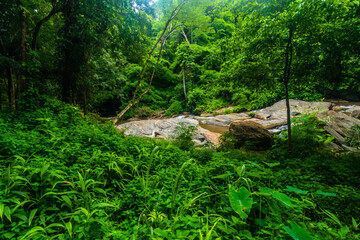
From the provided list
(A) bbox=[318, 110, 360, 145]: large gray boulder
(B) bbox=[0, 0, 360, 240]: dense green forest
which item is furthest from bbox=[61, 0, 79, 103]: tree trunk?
(A) bbox=[318, 110, 360, 145]: large gray boulder

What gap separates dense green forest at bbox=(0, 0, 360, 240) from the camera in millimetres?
1297

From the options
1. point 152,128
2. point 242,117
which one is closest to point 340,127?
point 242,117

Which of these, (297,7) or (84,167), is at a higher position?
(297,7)

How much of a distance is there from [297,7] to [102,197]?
516 centimetres

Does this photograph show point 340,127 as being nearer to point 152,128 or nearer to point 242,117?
point 242,117

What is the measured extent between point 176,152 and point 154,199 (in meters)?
1.70

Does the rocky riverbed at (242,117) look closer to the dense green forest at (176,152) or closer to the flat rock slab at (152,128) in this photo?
the flat rock slab at (152,128)

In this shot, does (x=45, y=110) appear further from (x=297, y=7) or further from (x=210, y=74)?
(x=210, y=74)

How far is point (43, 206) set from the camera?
1439 millimetres

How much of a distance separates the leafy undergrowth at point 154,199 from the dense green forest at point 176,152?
0.6 inches

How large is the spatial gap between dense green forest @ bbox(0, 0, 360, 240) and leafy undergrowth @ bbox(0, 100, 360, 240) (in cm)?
2

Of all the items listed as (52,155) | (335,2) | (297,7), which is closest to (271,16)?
(297,7)

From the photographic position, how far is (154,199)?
1587 mm

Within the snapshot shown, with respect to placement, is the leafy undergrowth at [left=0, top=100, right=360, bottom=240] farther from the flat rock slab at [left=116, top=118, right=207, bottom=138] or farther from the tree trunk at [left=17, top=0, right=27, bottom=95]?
the flat rock slab at [left=116, top=118, right=207, bottom=138]
